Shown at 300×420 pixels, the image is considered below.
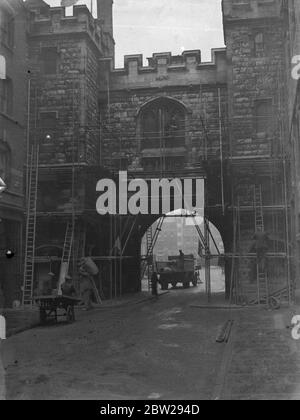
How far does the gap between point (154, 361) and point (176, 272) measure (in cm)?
2643

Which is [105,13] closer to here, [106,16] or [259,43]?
[106,16]

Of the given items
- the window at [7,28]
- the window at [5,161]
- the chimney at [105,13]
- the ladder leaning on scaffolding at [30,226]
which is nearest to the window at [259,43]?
the chimney at [105,13]

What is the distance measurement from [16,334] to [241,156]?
38.6ft

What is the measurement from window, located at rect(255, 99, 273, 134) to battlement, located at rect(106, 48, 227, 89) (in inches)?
91.6

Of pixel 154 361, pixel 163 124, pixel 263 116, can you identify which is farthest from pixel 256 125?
pixel 154 361

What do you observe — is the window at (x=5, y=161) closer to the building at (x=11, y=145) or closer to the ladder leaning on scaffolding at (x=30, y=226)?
the building at (x=11, y=145)

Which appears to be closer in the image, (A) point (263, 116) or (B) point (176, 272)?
(A) point (263, 116)

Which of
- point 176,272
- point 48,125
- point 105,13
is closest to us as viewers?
point 48,125

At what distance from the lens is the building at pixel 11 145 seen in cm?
1914

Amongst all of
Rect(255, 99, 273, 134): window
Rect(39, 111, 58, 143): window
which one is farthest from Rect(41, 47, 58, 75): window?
Rect(255, 99, 273, 134): window

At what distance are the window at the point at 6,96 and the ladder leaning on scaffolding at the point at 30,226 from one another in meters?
2.13

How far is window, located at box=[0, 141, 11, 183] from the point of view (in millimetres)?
19267

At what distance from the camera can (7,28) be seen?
65.0ft
